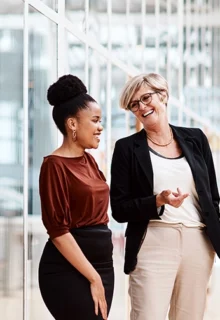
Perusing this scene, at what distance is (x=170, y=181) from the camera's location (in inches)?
133

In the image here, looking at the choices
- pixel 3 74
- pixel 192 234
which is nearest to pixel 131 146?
pixel 192 234

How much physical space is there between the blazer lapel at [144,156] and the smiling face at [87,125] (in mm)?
492

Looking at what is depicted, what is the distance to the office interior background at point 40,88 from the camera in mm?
3174

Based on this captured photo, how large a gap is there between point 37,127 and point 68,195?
2.78 ft

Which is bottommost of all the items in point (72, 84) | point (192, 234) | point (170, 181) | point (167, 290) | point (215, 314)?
point (215, 314)

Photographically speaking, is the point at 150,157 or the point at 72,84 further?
the point at 150,157

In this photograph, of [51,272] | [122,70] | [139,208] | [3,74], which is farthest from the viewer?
[122,70]

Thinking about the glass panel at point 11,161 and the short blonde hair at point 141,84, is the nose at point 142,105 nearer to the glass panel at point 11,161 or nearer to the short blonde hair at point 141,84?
the short blonde hair at point 141,84

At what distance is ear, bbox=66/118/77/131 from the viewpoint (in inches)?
→ 114

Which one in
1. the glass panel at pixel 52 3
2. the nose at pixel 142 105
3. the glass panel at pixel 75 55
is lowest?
the nose at pixel 142 105

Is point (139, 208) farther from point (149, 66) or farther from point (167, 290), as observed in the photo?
point (149, 66)

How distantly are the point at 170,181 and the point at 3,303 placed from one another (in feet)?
2.75

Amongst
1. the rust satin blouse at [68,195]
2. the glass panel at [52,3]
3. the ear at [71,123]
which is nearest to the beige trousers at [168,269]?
the rust satin blouse at [68,195]

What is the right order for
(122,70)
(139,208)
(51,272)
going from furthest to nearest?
(122,70) < (139,208) < (51,272)
